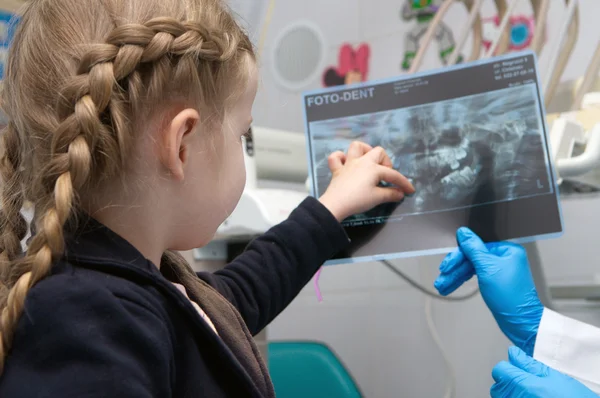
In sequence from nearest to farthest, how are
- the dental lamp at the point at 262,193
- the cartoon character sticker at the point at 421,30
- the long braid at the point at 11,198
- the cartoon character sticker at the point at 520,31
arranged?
the long braid at the point at 11,198, the dental lamp at the point at 262,193, the cartoon character sticker at the point at 520,31, the cartoon character sticker at the point at 421,30

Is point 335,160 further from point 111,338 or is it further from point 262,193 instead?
point 111,338

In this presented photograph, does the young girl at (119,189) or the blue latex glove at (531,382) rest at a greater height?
the young girl at (119,189)

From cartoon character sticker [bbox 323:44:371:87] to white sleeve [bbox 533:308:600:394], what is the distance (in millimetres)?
1174

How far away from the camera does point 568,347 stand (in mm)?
736

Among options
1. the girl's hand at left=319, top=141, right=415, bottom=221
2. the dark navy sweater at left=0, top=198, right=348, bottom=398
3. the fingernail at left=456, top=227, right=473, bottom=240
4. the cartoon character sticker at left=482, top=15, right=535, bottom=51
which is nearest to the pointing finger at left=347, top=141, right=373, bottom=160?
the girl's hand at left=319, top=141, right=415, bottom=221

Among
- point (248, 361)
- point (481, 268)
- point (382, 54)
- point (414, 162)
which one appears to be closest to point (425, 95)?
point (414, 162)

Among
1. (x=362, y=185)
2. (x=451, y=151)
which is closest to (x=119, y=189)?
(x=362, y=185)

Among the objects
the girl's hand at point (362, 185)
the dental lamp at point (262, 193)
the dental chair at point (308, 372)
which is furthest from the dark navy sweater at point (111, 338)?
the dental chair at point (308, 372)

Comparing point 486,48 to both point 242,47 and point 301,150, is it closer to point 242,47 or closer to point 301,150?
point 301,150

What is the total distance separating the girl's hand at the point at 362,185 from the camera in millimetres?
802

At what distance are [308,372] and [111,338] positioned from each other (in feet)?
3.26

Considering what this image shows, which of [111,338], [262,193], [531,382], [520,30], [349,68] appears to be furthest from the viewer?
[349,68]

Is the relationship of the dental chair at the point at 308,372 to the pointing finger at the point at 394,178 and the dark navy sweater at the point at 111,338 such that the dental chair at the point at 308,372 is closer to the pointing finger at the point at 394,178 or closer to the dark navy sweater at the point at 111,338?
the pointing finger at the point at 394,178

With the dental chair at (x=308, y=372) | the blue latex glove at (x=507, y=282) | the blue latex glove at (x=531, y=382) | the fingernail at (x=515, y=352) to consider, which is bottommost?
the dental chair at (x=308, y=372)
